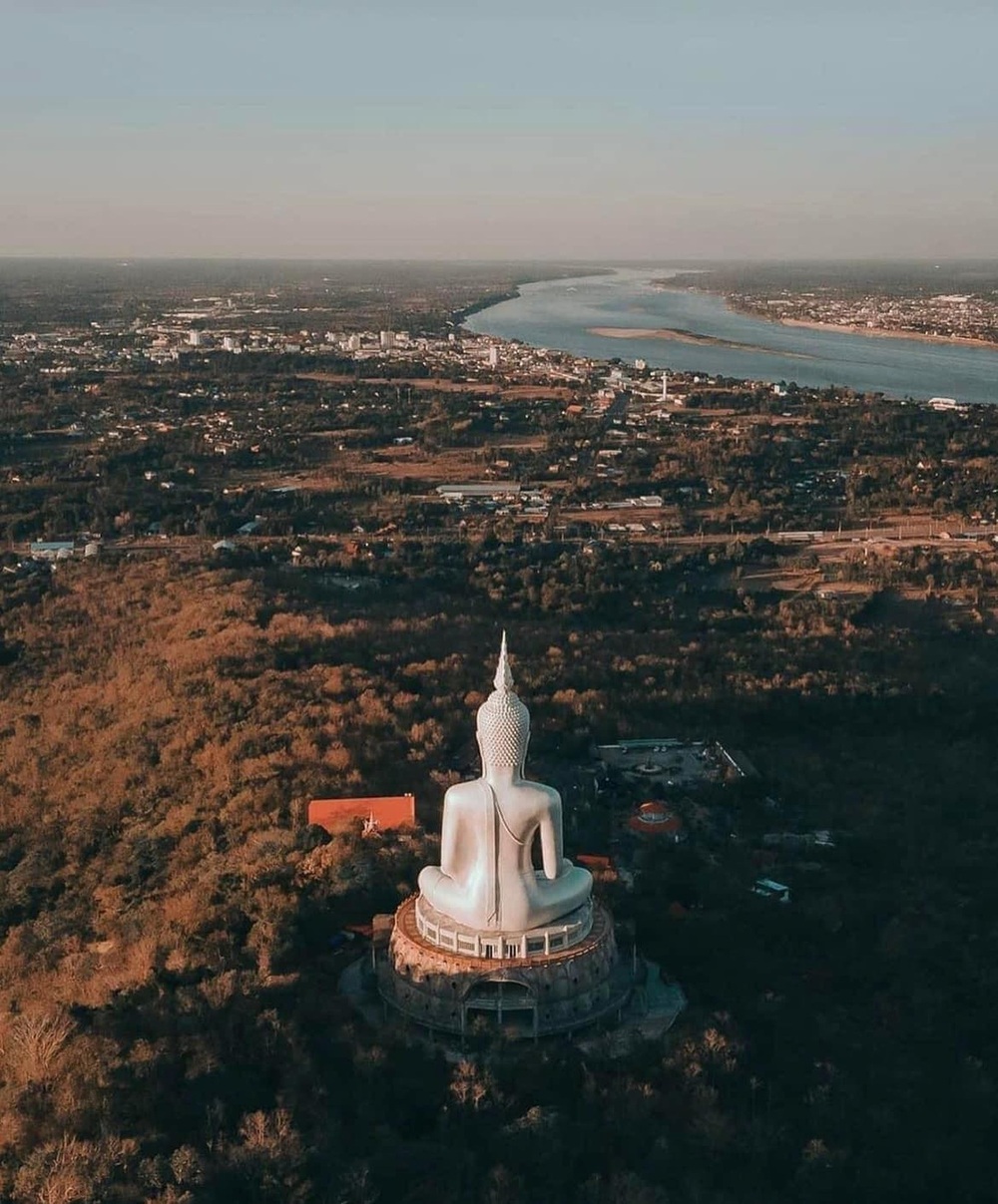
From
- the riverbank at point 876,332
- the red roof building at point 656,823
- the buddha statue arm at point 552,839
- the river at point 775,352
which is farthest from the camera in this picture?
the riverbank at point 876,332

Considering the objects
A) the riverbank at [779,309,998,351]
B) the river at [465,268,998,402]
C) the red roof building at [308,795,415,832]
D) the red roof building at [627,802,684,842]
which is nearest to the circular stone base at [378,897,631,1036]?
the red roof building at [308,795,415,832]

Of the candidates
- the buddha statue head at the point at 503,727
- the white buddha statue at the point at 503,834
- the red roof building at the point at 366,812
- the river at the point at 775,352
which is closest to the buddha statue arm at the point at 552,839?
the white buddha statue at the point at 503,834

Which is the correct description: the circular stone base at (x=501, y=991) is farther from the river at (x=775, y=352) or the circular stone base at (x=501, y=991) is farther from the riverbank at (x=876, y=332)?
the riverbank at (x=876, y=332)

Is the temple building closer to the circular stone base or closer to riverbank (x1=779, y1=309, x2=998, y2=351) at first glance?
the circular stone base

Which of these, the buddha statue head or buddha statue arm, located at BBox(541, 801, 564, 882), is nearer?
the buddha statue head

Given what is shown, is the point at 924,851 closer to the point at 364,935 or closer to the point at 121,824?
the point at 364,935

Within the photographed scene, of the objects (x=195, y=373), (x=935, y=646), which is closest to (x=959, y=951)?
(x=935, y=646)
